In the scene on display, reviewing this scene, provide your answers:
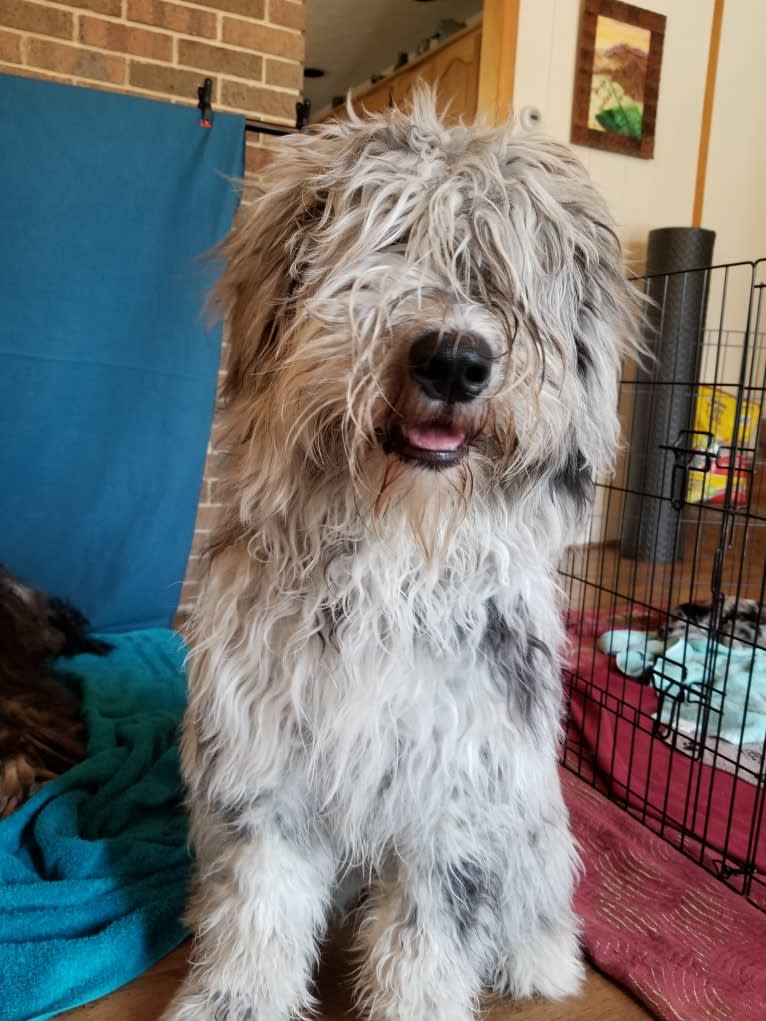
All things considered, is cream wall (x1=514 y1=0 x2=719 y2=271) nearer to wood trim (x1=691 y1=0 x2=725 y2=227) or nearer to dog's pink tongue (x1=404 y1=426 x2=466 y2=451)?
wood trim (x1=691 y1=0 x2=725 y2=227)

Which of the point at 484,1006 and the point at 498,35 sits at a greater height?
the point at 498,35

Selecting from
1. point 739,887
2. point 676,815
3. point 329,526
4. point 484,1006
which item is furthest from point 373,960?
point 676,815

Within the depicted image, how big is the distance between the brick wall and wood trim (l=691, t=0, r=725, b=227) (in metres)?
2.43

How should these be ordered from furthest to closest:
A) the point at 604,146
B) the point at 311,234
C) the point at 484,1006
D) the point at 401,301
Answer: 1. the point at 604,146
2. the point at 484,1006
3. the point at 311,234
4. the point at 401,301

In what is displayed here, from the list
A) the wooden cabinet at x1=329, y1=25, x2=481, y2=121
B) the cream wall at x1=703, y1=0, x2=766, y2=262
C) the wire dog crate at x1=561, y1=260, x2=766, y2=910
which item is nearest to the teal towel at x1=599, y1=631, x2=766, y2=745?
the wire dog crate at x1=561, y1=260, x2=766, y2=910

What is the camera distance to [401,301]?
989mm

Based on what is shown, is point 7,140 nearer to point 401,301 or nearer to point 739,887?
point 401,301

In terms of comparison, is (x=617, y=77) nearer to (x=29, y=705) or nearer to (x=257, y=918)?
(x=29, y=705)

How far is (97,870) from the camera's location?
1.55 m

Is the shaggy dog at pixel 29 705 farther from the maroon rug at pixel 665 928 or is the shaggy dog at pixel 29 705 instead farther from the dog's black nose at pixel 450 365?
the dog's black nose at pixel 450 365

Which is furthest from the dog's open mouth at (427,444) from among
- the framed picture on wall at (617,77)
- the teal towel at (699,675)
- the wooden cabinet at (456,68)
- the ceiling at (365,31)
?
the ceiling at (365,31)

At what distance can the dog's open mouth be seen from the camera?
38.4 inches

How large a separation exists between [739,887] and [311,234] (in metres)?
1.54

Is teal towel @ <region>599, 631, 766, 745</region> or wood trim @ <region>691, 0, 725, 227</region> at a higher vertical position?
wood trim @ <region>691, 0, 725, 227</region>
